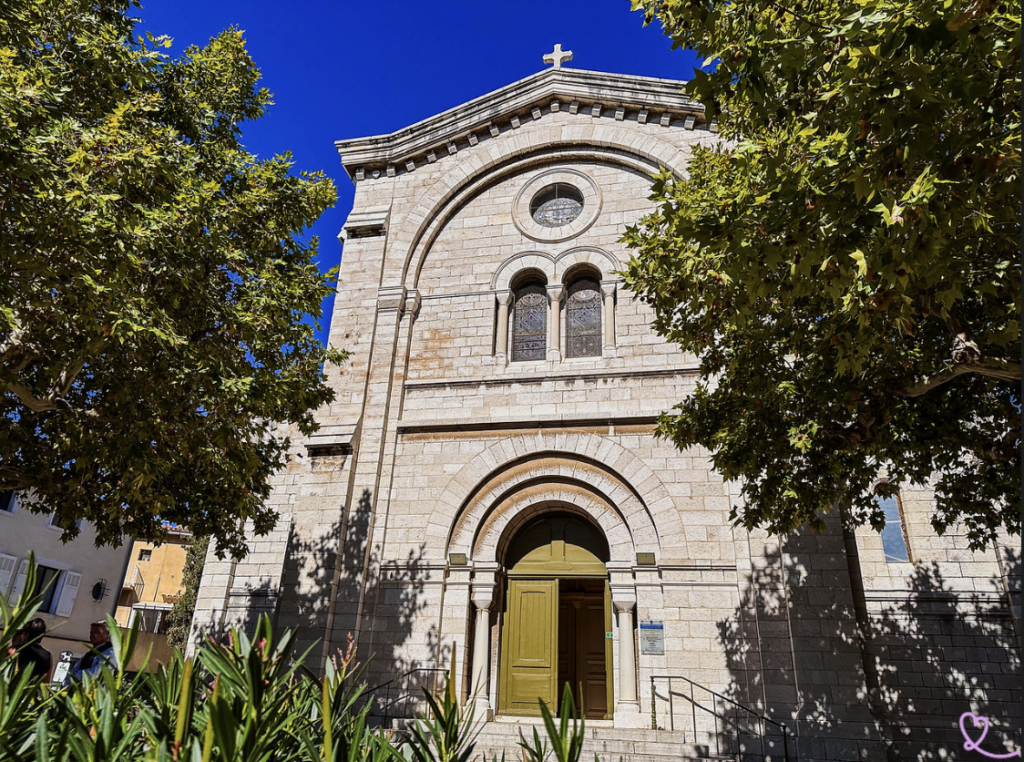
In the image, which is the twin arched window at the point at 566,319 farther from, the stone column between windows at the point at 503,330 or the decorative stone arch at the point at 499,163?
the decorative stone arch at the point at 499,163

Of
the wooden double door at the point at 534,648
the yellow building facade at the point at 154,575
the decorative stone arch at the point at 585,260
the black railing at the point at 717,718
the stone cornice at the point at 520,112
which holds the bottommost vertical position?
the black railing at the point at 717,718

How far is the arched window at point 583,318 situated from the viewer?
12.8m

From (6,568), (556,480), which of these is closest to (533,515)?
(556,480)

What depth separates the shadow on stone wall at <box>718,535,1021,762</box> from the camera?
9266 millimetres

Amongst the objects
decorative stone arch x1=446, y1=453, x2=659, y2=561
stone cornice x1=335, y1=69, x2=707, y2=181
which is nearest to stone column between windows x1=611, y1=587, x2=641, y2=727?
decorative stone arch x1=446, y1=453, x2=659, y2=561

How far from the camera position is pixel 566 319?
42.9ft

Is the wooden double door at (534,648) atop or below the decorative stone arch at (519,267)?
below

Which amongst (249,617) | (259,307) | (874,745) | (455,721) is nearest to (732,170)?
(259,307)

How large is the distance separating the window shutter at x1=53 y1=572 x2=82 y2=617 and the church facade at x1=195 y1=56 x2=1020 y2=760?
1139 centimetres

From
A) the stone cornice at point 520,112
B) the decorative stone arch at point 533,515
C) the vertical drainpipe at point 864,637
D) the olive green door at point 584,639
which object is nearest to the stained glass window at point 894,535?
the vertical drainpipe at point 864,637

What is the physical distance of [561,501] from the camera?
37.6 ft

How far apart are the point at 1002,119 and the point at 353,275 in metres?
11.5

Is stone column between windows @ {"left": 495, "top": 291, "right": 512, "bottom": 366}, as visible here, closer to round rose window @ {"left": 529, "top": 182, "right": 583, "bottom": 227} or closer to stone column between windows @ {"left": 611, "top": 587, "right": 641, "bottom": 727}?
round rose window @ {"left": 529, "top": 182, "right": 583, "bottom": 227}

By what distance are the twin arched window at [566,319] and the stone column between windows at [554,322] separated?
0.20m
